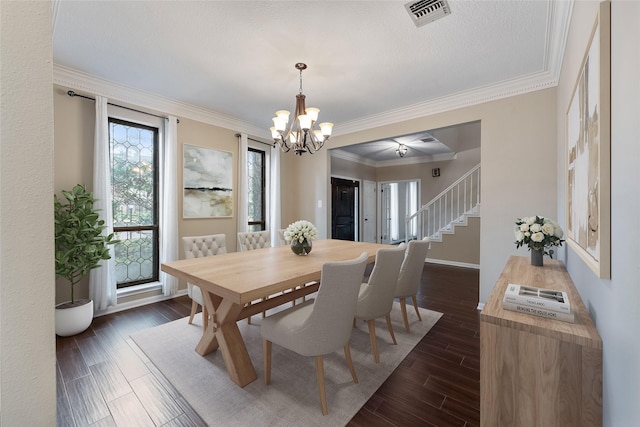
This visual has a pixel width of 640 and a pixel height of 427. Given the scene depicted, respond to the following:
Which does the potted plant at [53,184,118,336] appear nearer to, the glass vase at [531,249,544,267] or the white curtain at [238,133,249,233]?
the white curtain at [238,133,249,233]

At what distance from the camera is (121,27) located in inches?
83.7

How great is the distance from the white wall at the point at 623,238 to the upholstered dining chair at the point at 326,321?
3.39 ft

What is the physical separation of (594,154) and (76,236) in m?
3.84

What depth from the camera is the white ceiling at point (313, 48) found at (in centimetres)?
195

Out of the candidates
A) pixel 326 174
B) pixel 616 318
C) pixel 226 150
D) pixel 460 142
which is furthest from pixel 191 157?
pixel 460 142

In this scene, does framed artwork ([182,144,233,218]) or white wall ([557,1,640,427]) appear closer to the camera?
white wall ([557,1,640,427])

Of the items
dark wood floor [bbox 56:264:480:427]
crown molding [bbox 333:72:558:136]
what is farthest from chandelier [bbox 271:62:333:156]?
dark wood floor [bbox 56:264:480:427]

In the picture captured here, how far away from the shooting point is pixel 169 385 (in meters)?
1.84

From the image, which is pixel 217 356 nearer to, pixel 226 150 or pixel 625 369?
pixel 625 369

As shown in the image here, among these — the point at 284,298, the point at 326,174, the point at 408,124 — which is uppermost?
the point at 408,124

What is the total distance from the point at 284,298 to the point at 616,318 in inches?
82.1

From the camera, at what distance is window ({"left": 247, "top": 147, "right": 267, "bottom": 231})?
4727 millimetres

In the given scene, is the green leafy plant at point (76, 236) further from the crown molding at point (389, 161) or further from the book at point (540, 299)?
the crown molding at point (389, 161)

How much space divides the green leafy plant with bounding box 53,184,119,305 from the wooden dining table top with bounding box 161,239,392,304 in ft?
3.83
